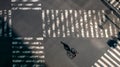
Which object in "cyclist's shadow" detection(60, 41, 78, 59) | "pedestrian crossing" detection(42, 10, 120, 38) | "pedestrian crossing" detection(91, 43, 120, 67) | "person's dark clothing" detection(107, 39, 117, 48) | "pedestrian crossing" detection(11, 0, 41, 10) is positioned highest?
"pedestrian crossing" detection(11, 0, 41, 10)

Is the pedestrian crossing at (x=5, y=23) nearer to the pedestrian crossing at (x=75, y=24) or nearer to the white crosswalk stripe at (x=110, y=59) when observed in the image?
the pedestrian crossing at (x=75, y=24)

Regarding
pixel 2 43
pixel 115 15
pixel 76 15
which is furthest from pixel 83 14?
pixel 2 43

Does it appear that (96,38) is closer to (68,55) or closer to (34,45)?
(68,55)

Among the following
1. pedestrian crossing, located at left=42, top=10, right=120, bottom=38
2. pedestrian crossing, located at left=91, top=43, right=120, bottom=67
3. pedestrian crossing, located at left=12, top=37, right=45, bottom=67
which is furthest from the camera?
pedestrian crossing, located at left=42, top=10, right=120, bottom=38

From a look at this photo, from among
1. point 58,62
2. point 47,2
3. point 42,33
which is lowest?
point 58,62

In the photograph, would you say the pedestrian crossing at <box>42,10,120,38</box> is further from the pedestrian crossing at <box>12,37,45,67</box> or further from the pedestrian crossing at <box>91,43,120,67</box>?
the pedestrian crossing at <box>91,43,120,67</box>

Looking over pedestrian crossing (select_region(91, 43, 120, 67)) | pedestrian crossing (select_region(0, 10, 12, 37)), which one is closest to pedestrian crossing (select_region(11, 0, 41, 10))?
pedestrian crossing (select_region(0, 10, 12, 37))

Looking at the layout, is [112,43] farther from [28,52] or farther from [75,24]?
[28,52]

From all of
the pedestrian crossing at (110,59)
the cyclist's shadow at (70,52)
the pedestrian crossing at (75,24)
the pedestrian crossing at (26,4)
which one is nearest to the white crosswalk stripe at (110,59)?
the pedestrian crossing at (110,59)

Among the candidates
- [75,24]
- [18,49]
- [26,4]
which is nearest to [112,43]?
[75,24]
